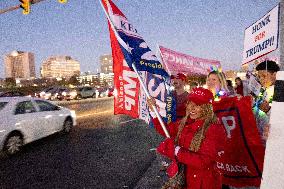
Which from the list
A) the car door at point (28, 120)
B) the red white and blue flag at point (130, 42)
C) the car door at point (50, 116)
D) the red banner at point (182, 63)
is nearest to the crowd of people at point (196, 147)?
the red white and blue flag at point (130, 42)

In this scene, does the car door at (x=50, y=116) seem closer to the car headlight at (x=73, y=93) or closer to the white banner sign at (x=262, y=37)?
the white banner sign at (x=262, y=37)

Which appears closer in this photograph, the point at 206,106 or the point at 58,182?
the point at 206,106

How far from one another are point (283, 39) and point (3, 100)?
9019mm

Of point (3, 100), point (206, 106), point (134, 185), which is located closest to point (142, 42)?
point (206, 106)

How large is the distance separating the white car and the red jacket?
7081mm

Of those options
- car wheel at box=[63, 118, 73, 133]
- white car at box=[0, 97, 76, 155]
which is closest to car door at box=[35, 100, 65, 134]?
white car at box=[0, 97, 76, 155]

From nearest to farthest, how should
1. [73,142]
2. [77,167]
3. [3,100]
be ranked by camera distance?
[77,167]
[3,100]
[73,142]

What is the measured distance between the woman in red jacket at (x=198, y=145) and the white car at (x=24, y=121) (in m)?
7.03

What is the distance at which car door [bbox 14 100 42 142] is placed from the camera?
31.4 ft

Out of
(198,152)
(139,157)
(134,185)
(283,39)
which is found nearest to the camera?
(283,39)

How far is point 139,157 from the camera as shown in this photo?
841 cm

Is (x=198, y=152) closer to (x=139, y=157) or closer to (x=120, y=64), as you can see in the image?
(x=120, y=64)

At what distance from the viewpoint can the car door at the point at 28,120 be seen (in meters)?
9.56

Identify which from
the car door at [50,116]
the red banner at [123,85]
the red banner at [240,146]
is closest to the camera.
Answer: the red banner at [123,85]
